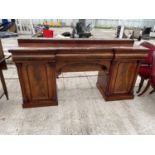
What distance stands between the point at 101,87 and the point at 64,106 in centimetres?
81

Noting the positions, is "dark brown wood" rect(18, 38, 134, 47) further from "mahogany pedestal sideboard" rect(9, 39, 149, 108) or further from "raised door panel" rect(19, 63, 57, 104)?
"raised door panel" rect(19, 63, 57, 104)

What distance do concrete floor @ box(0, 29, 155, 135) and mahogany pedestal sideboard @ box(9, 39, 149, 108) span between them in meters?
0.17

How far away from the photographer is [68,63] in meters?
1.84

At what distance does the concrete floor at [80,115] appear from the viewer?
5.58 feet

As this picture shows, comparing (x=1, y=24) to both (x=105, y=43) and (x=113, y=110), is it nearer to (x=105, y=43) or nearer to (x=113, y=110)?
(x=105, y=43)

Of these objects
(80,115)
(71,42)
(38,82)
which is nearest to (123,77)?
(80,115)

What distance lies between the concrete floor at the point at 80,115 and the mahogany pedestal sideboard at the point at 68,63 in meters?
0.17

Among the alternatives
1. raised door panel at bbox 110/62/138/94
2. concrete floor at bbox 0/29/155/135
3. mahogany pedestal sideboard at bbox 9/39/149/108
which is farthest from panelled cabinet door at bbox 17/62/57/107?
raised door panel at bbox 110/62/138/94

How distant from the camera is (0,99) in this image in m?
2.22

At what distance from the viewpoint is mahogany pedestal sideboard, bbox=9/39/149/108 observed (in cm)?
168

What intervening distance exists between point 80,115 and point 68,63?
0.82 metres
